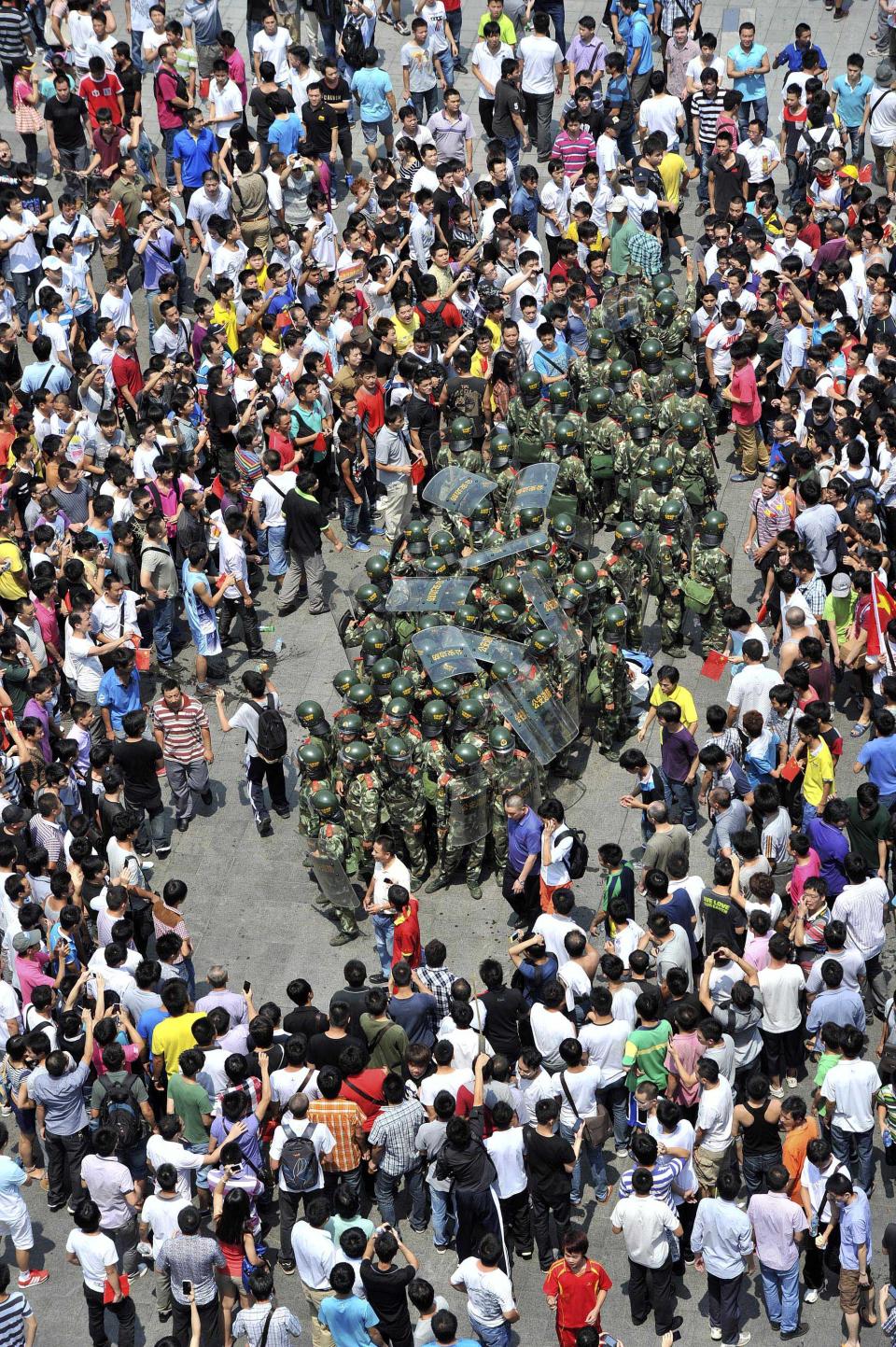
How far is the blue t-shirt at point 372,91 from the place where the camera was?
88.4 feet

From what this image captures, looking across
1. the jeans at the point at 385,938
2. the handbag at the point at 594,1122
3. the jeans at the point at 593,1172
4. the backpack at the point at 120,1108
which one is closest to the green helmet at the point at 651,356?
the jeans at the point at 385,938

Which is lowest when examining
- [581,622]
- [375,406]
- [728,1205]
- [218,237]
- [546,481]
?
[728,1205]

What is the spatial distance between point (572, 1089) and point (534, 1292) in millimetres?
1660

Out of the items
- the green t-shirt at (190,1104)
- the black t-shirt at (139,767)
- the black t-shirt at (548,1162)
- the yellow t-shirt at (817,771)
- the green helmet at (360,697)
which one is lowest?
the black t-shirt at (548,1162)

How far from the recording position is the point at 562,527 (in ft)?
67.1

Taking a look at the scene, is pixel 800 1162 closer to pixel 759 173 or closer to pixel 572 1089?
pixel 572 1089

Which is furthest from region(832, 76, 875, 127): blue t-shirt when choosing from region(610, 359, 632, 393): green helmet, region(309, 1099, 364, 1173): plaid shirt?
region(309, 1099, 364, 1173): plaid shirt

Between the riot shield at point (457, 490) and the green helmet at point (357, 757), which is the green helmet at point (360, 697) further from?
the riot shield at point (457, 490)

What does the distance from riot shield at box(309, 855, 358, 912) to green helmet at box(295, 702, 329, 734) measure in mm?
1133

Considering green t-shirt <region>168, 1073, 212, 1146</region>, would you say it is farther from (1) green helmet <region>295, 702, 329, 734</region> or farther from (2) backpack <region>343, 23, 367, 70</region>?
(2) backpack <region>343, 23, 367, 70</region>

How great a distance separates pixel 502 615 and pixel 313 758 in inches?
89.6

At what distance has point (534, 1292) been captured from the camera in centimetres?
1572

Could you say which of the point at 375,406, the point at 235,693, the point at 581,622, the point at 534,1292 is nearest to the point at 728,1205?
the point at 534,1292

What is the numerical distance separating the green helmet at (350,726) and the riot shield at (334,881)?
1.10 meters
